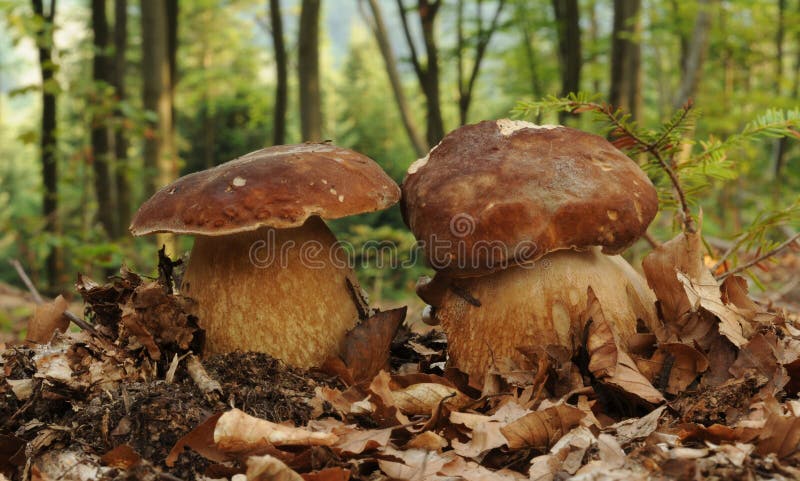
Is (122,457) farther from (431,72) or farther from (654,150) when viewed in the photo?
(431,72)

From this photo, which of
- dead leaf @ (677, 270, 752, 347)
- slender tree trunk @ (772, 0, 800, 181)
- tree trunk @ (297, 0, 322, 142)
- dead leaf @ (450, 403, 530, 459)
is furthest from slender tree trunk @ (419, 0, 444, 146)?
slender tree trunk @ (772, 0, 800, 181)

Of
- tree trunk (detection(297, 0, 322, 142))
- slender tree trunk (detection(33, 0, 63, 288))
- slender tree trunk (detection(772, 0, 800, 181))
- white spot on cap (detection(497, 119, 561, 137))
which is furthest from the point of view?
slender tree trunk (detection(772, 0, 800, 181))

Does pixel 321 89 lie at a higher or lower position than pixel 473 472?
higher

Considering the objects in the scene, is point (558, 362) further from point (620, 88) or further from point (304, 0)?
point (304, 0)

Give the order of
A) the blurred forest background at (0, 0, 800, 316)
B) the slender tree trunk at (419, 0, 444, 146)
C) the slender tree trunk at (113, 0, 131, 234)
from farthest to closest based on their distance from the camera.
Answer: the slender tree trunk at (113, 0, 131, 234)
the slender tree trunk at (419, 0, 444, 146)
the blurred forest background at (0, 0, 800, 316)

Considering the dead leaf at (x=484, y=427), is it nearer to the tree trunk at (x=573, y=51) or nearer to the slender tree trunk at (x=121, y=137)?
the tree trunk at (x=573, y=51)

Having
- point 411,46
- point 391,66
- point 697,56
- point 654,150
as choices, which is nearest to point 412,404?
point 654,150

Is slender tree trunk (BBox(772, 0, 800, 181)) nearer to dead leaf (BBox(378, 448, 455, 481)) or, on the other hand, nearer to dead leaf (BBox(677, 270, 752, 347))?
dead leaf (BBox(677, 270, 752, 347))
